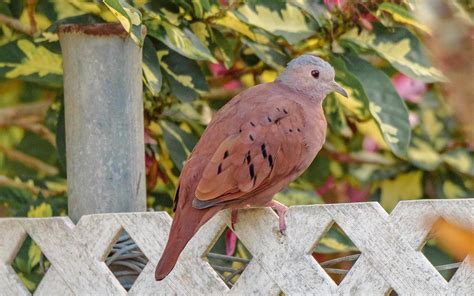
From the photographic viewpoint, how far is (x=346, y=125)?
281 cm

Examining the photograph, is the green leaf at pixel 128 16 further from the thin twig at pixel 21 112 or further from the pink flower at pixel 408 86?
the pink flower at pixel 408 86

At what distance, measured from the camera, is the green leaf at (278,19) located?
7.50ft

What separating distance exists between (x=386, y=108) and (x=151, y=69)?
0.63m

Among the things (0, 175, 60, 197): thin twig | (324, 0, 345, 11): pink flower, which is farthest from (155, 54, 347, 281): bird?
(0, 175, 60, 197): thin twig

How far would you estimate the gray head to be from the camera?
2.12 meters

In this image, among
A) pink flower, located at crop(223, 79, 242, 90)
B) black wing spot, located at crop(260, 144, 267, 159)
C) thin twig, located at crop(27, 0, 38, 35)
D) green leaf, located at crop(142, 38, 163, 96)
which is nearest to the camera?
black wing spot, located at crop(260, 144, 267, 159)

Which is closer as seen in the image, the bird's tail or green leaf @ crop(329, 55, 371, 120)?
the bird's tail

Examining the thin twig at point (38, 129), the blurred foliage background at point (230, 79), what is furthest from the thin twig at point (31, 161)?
the thin twig at point (38, 129)

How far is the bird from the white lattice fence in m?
0.06

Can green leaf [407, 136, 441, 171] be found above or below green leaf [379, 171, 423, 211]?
above

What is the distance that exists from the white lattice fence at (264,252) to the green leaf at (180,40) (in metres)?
0.45

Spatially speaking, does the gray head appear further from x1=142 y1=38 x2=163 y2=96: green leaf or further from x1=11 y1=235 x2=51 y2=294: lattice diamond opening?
x1=11 y1=235 x2=51 y2=294: lattice diamond opening

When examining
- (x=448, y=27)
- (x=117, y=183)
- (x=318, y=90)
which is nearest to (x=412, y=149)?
(x=318, y=90)

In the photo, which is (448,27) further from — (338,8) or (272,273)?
(338,8)
